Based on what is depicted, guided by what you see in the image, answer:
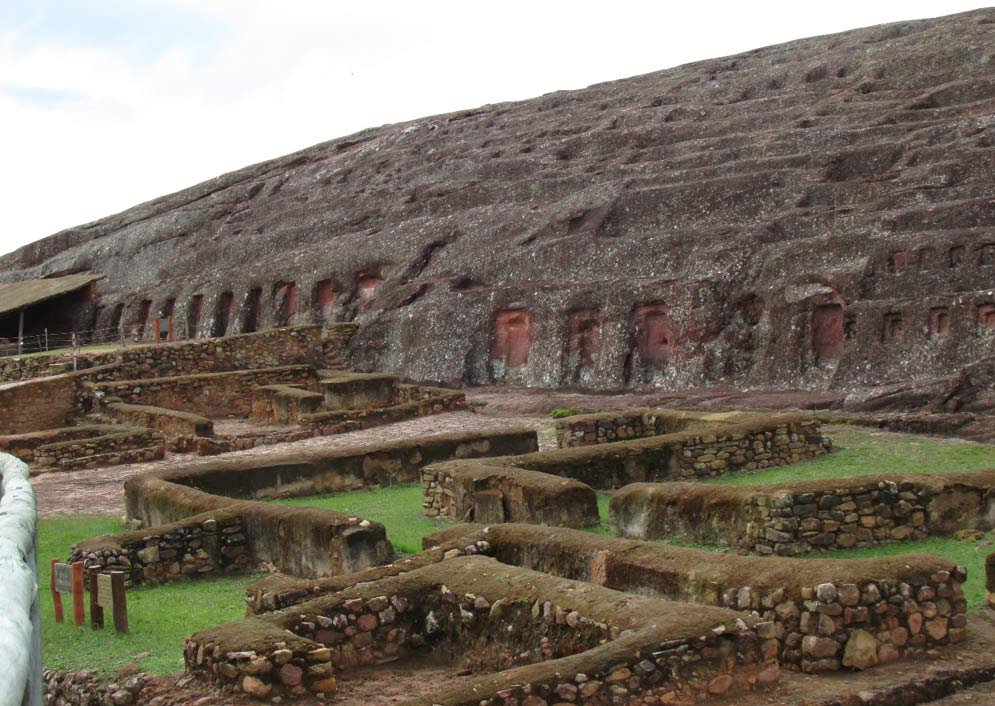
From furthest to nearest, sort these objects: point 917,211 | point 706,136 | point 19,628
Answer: point 706,136, point 917,211, point 19,628

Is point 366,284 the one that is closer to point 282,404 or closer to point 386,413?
point 282,404

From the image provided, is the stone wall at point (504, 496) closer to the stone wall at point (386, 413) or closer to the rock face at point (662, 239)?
the stone wall at point (386, 413)

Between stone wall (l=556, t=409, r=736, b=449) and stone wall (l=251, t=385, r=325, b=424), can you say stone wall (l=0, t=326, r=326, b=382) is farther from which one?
stone wall (l=556, t=409, r=736, b=449)

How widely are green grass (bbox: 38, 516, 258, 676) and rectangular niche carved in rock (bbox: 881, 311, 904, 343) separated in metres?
15.7

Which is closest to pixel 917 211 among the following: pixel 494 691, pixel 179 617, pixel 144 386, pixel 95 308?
pixel 144 386

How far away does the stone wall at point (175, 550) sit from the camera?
48.9 feet

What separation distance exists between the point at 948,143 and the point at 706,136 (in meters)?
11.3

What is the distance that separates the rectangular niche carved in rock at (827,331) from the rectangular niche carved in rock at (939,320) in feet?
7.85

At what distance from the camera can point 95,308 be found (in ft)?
177

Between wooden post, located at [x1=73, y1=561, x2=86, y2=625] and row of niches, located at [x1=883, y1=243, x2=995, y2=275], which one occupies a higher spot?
row of niches, located at [x1=883, y1=243, x2=995, y2=275]

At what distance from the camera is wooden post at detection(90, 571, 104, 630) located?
42.1 ft

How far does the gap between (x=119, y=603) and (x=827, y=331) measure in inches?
755

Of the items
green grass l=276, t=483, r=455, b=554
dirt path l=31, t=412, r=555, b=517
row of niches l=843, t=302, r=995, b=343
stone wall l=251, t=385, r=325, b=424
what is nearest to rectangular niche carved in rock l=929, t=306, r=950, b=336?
row of niches l=843, t=302, r=995, b=343

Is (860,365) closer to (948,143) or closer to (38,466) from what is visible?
(948,143)
